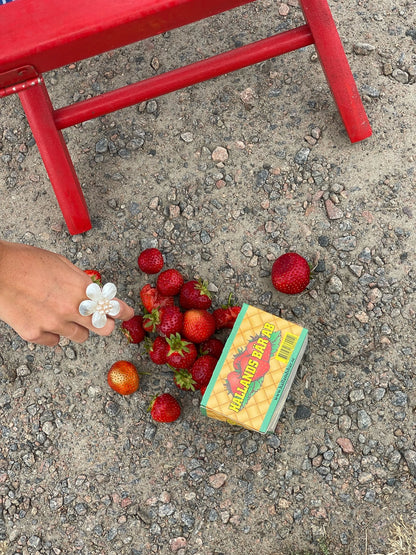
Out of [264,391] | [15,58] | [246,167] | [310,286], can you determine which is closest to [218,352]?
[264,391]

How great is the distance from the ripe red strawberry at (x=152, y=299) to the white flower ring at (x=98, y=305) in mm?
345

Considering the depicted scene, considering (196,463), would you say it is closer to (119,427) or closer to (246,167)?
(119,427)

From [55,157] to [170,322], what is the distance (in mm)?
690

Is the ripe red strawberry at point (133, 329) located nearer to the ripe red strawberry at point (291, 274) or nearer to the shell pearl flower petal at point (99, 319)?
the shell pearl flower petal at point (99, 319)

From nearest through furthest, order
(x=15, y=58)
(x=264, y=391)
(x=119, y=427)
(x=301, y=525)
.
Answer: (x=15, y=58) → (x=264, y=391) → (x=301, y=525) → (x=119, y=427)

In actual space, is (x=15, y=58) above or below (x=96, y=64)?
above

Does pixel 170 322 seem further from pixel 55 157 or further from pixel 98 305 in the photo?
pixel 55 157

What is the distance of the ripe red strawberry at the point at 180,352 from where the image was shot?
1.92 metres

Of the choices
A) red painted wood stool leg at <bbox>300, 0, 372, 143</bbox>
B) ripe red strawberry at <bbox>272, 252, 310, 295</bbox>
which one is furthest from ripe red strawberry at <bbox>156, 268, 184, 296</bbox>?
red painted wood stool leg at <bbox>300, 0, 372, 143</bbox>

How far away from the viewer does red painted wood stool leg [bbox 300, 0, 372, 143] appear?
1894 mm

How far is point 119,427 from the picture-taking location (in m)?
2.05

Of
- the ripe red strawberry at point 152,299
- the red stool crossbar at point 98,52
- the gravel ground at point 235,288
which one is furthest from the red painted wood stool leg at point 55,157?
the ripe red strawberry at point 152,299

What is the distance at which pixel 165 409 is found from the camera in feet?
6.44

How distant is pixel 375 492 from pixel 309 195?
1.06 m
